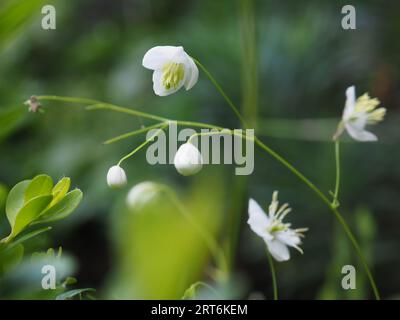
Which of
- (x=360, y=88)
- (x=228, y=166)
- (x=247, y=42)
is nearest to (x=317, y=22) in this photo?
(x=360, y=88)

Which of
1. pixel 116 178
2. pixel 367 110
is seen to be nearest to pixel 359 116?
pixel 367 110

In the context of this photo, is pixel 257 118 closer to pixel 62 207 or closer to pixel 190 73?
pixel 190 73

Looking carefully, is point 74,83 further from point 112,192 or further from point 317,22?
point 317,22

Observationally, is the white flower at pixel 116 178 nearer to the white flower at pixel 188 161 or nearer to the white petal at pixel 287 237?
the white flower at pixel 188 161

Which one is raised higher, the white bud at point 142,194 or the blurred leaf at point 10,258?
the white bud at point 142,194

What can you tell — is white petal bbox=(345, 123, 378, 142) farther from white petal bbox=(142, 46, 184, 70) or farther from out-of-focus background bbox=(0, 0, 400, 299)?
out-of-focus background bbox=(0, 0, 400, 299)

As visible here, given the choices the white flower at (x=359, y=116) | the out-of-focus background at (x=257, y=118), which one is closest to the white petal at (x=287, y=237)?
the white flower at (x=359, y=116)
